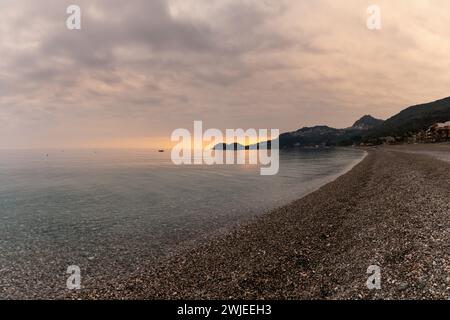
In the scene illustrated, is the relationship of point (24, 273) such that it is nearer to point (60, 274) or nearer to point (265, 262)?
point (60, 274)

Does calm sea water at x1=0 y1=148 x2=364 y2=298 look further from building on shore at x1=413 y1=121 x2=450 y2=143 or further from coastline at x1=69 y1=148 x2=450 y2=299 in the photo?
building on shore at x1=413 y1=121 x2=450 y2=143

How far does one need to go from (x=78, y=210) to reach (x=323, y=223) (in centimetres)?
2732

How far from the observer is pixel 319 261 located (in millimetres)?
14672

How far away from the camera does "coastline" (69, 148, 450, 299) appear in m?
11.0

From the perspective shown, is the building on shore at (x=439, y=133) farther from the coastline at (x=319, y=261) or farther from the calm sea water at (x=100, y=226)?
the coastline at (x=319, y=261)

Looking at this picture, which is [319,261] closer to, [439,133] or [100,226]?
[100,226]

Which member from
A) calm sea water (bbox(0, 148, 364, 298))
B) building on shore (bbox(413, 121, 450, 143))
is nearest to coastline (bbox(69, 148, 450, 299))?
calm sea water (bbox(0, 148, 364, 298))

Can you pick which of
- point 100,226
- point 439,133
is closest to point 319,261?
point 100,226

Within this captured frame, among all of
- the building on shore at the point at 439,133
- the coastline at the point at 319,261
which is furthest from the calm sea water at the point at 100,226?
the building on shore at the point at 439,133

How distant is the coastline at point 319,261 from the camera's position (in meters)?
11.0
